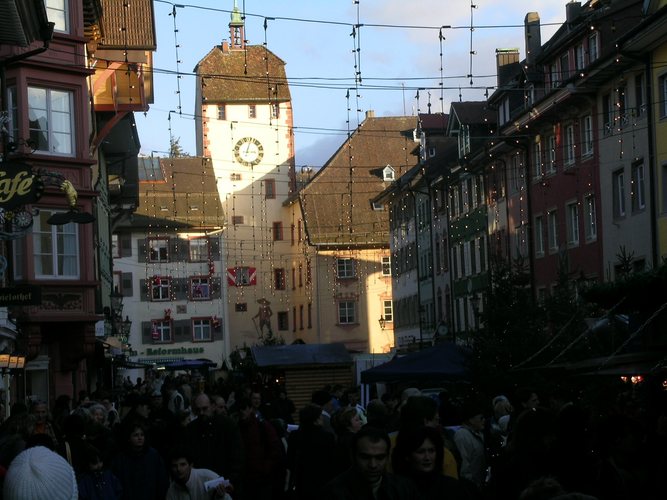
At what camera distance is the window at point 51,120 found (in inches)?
1326

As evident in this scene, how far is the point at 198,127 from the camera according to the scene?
10775 centimetres

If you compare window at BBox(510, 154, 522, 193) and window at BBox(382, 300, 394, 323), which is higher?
window at BBox(510, 154, 522, 193)

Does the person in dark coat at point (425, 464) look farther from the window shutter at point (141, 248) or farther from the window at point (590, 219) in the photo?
the window shutter at point (141, 248)

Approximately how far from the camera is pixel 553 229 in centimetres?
4866

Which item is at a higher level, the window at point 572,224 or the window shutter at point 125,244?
the window shutter at point 125,244

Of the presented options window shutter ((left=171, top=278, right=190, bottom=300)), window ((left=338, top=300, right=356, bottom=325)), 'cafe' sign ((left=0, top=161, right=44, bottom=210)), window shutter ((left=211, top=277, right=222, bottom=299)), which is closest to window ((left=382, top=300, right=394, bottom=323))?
window ((left=338, top=300, right=356, bottom=325))

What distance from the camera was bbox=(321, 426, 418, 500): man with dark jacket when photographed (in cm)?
759

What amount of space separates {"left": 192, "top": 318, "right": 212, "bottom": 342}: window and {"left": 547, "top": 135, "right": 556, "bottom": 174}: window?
4765 cm

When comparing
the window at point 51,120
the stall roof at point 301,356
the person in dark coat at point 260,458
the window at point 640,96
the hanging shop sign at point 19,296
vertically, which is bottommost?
the person in dark coat at point 260,458

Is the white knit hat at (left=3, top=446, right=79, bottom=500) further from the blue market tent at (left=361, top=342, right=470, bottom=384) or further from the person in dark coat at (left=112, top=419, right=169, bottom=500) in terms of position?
the blue market tent at (left=361, top=342, right=470, bottom=384)

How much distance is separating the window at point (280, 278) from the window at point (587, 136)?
59172 mm

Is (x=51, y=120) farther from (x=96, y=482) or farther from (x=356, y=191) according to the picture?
(x=356, y=191)

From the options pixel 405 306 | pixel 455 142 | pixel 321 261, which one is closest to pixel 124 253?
pixel 321 261

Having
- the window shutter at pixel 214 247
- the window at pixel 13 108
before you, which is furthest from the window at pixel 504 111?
the window shutter at pixel 214 247
